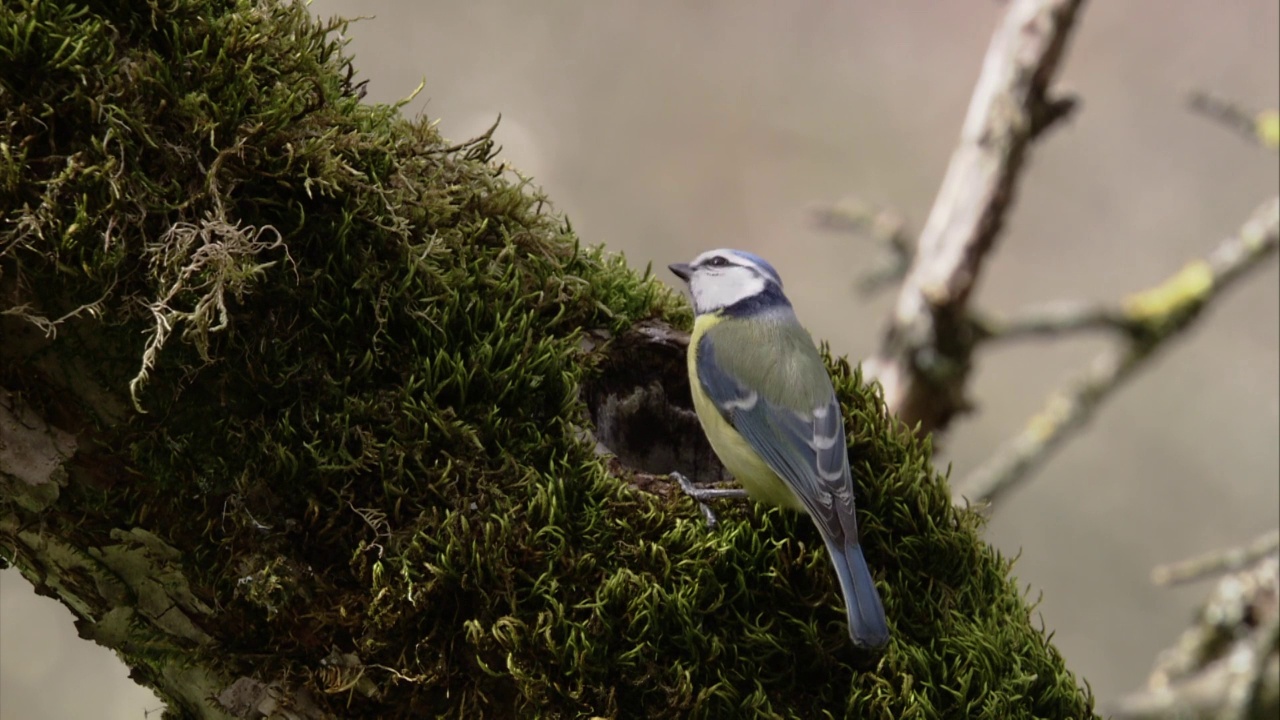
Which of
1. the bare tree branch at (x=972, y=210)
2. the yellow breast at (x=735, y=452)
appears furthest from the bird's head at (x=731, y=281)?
the bare tree branch at (x=972, y=210)

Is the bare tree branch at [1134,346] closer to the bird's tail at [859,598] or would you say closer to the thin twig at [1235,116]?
the thin twig at [1235,116]

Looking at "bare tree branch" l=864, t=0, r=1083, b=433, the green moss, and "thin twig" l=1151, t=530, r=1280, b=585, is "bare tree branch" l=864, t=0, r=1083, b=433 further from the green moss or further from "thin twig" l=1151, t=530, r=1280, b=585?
the green moss

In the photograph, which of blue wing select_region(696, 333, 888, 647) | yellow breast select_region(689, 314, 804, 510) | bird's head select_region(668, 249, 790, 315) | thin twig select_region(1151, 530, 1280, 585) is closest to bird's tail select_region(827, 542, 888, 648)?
blue wing select_region(696, 333, 888, 647)

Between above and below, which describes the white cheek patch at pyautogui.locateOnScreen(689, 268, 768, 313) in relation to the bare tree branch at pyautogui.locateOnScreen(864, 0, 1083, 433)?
below

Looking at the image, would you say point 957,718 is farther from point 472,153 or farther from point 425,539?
point 472,153

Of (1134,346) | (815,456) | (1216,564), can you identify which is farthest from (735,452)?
(1134,346)

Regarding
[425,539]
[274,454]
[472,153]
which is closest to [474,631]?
[425,539]

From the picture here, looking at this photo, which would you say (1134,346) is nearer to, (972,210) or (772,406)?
(972,210)
